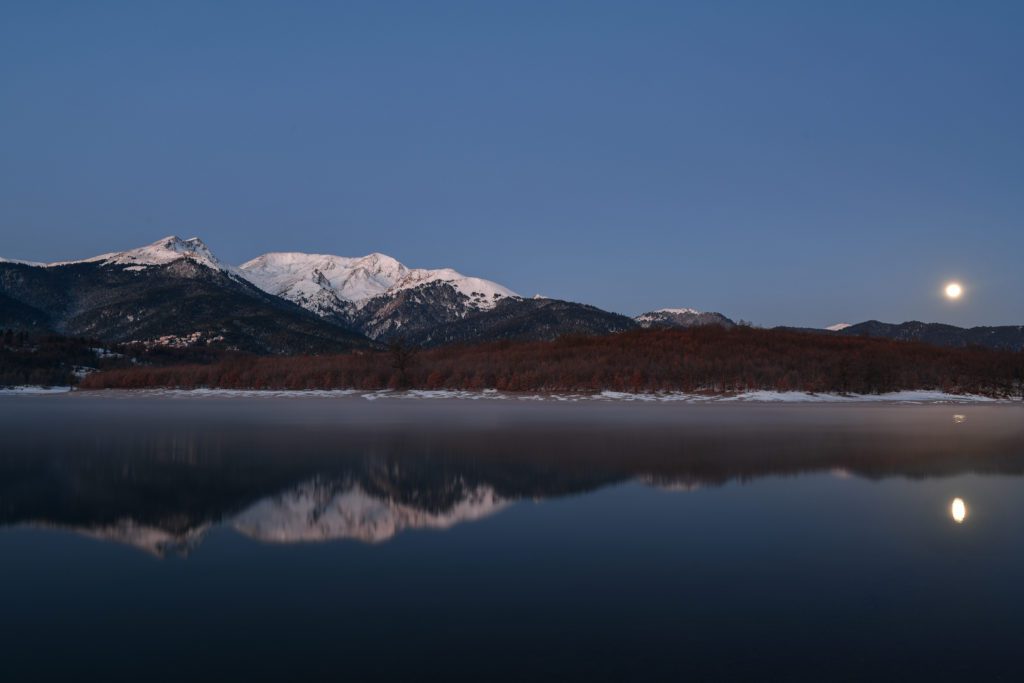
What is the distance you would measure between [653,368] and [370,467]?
99.0 meters

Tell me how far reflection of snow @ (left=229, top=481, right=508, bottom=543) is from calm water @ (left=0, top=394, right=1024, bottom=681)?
0.12 metres

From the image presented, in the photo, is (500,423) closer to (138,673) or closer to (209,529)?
(209,529)

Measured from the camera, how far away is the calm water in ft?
33.0

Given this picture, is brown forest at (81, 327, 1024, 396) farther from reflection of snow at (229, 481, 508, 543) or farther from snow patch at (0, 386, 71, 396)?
reflection of snow at (229, 481, 508, 543)

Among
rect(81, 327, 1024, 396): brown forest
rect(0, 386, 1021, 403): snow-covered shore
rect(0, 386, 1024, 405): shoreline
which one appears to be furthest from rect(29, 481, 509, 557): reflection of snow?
rect(81, 327, 1024, 396): brown forest

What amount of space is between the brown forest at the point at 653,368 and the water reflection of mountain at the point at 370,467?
224 feet

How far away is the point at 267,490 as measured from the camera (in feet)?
77.2

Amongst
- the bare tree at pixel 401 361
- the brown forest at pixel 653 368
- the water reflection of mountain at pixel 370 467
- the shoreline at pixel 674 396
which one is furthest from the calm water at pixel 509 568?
the bare tree at pixel 401 361

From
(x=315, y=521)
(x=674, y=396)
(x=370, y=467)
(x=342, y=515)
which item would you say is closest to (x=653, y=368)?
(x=674, y=396)

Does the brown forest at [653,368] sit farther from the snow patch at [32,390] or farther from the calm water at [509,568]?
the calm water at [509,568]

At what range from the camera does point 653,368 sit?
124500 mm

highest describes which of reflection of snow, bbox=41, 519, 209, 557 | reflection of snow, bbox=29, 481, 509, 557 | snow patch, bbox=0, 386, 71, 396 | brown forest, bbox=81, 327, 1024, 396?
brown forest, bbox=81, 327, 1024, 396

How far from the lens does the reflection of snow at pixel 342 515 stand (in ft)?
58.4

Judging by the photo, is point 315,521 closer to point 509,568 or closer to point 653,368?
point 509,568
